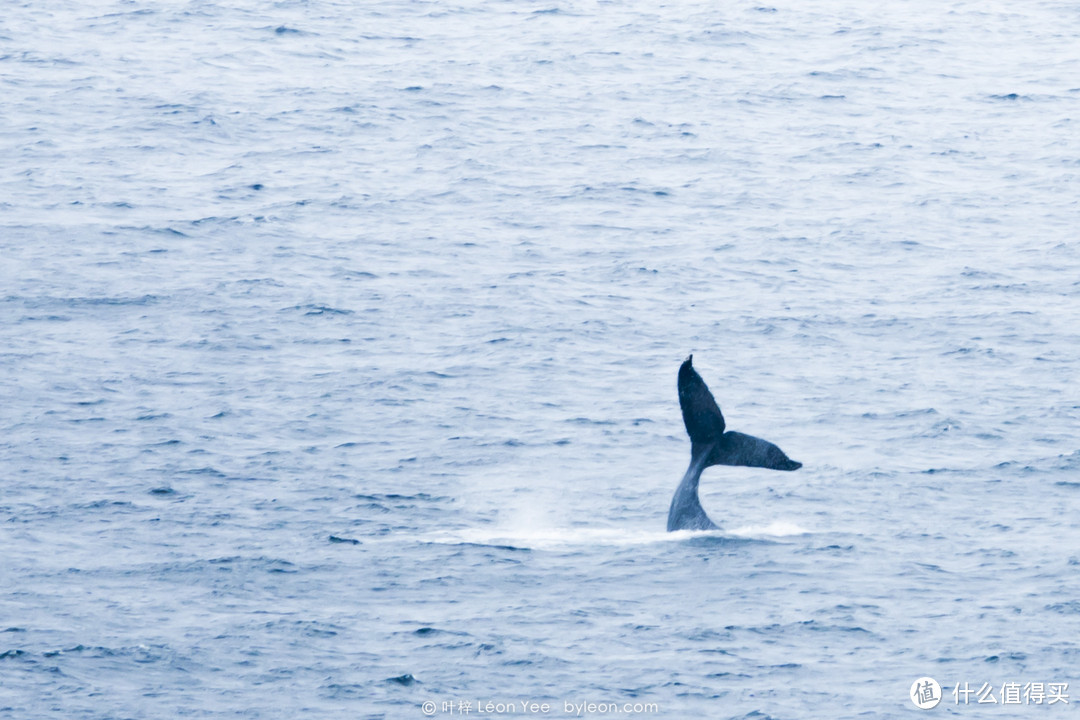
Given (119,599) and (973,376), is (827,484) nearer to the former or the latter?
(973,376)

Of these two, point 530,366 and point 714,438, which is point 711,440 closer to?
point 714,438

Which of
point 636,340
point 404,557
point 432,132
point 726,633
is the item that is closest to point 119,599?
point 404,557

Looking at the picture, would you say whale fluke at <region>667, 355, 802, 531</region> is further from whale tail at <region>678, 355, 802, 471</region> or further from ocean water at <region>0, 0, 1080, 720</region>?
ocean water at <region>0, 0, 1080, 720</region>

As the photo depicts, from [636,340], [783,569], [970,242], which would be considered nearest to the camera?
[783,569]

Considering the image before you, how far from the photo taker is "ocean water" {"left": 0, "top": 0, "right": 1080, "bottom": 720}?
82.7 ft

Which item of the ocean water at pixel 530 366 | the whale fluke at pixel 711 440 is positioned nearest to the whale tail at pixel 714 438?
the whale fluke at pixel 711 440

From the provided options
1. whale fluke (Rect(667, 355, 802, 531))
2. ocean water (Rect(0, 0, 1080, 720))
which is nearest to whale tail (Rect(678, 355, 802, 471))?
whale fluke (Rect(667, 355, 802, 531))

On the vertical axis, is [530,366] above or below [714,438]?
below

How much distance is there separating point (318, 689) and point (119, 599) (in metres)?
4.41

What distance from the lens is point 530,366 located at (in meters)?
38.9

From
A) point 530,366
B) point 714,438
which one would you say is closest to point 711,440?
point 714,438

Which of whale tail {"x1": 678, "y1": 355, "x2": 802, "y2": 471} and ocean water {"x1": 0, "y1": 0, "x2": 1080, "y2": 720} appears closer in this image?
ocean water {"x1": 0, "y1": 0, "x2": 1080, "y2": 720}

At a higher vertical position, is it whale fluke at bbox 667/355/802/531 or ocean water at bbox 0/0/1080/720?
whale fluke at bbox 667/355/802/531

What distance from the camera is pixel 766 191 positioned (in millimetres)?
52906
